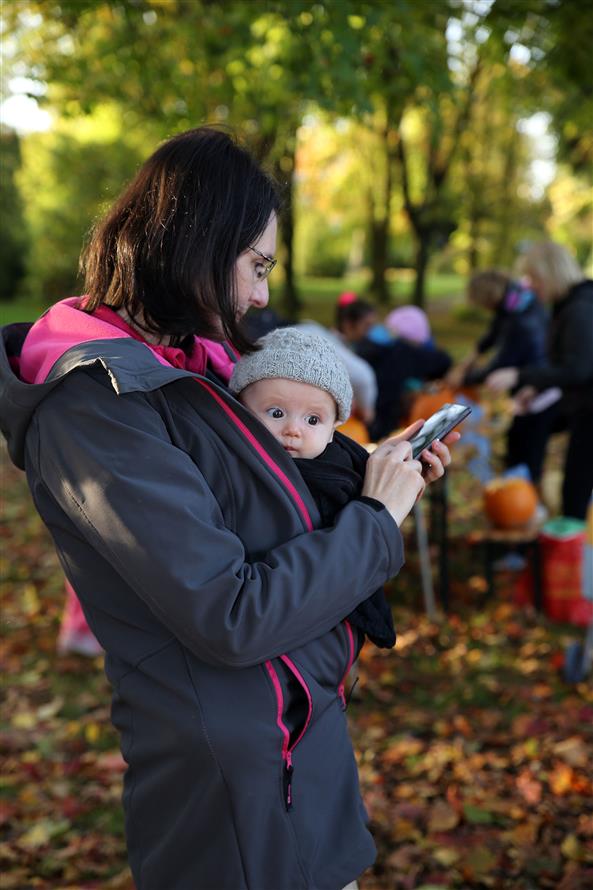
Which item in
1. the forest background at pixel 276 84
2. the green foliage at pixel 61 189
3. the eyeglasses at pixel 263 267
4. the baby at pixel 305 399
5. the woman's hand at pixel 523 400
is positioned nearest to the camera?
the eyeglasses at pixel 263 267

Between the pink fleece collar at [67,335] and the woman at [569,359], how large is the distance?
430 cm

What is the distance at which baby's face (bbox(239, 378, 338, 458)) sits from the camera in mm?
1784

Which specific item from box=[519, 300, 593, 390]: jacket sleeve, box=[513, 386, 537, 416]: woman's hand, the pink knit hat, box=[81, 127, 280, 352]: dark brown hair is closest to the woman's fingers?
box=[81, 127, 280, 352]: dark brown hair

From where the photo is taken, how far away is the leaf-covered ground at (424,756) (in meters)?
3.39

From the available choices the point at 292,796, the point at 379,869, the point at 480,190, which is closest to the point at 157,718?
the point at 292,796

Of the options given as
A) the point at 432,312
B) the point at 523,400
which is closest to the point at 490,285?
the point at 523,400

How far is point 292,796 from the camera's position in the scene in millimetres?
1595

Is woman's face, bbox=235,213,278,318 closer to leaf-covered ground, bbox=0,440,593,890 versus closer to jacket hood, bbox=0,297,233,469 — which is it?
jacket hood, bbox=0,297,233,469

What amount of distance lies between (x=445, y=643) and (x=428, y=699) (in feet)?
2.35

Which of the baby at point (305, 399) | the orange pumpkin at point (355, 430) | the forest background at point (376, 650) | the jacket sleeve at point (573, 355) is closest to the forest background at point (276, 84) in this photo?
the forest background at point (376, 650)

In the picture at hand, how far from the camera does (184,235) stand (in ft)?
4.99

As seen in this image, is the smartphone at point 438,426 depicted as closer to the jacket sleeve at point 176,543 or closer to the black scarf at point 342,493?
the black scarf at point 342,493

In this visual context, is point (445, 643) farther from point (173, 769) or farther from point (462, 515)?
point (173, 769)

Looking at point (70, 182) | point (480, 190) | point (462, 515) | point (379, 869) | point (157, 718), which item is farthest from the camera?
point (480, 190)
